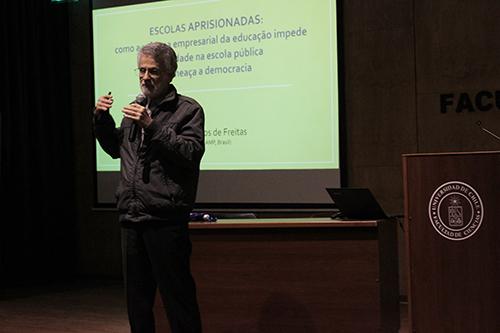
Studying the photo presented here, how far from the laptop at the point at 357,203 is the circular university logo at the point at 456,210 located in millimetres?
258

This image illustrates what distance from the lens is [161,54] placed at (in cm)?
252

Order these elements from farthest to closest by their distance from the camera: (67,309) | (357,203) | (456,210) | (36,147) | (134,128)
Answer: (36,147) < (67,309) < (357,203) < (456,210) < (134,128)

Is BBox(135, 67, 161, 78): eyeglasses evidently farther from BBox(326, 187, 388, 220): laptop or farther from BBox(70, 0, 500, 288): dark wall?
BBox(70, 0, 500, 288): dark wall

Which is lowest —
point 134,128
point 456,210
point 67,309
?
point 67,309

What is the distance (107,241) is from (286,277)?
3538 mm

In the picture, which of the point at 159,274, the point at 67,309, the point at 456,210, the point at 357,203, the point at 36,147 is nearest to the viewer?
the point at 159,274

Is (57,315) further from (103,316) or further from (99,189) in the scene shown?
(99,189)

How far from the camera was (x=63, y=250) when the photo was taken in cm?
649

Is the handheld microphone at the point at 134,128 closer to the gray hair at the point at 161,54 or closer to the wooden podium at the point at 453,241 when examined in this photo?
the gray hair at the point at 161,54

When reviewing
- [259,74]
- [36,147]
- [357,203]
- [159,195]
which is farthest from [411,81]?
[36,147]

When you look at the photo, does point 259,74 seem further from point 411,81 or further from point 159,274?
point 159,274

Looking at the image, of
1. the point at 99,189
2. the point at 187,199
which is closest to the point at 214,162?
the point at 99,189

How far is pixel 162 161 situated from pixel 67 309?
2.97 m

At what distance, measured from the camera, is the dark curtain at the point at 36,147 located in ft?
19.9
